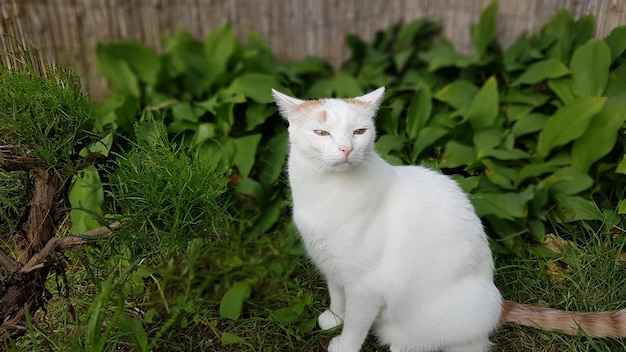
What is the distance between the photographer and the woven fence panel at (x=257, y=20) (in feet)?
11.9

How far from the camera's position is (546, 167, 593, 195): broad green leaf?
2.49 metres

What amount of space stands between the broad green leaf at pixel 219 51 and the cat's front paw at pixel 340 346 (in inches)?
94.0

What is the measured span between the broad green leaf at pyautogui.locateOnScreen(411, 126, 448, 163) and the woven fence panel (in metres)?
1.34

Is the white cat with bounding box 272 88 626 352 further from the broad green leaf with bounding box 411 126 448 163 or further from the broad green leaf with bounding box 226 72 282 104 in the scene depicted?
the broad green leaf with bounding box 226 72 282 104

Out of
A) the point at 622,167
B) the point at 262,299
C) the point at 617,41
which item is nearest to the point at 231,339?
the point at 262,299

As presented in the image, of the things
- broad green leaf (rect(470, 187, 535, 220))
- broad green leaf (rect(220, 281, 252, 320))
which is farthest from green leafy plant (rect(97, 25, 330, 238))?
broad green leaf (rect(470, 187, 535, 220))

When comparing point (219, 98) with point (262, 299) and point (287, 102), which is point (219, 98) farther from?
point (287, 102)

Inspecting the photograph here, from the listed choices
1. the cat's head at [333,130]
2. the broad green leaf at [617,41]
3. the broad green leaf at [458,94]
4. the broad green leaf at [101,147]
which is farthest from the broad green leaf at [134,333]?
the broad green leaf at [617,41]

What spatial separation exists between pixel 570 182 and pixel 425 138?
2.36ft

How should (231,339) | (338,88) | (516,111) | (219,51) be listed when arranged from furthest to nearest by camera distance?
1. (219,51)
2. (338,88)
3. (516,111)
4. (231,339)

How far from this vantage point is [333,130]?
166cm

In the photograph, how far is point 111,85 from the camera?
157 inches

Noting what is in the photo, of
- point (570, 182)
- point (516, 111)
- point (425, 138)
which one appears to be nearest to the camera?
point (570, 182)

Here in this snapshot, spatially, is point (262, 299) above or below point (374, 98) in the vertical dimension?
below
